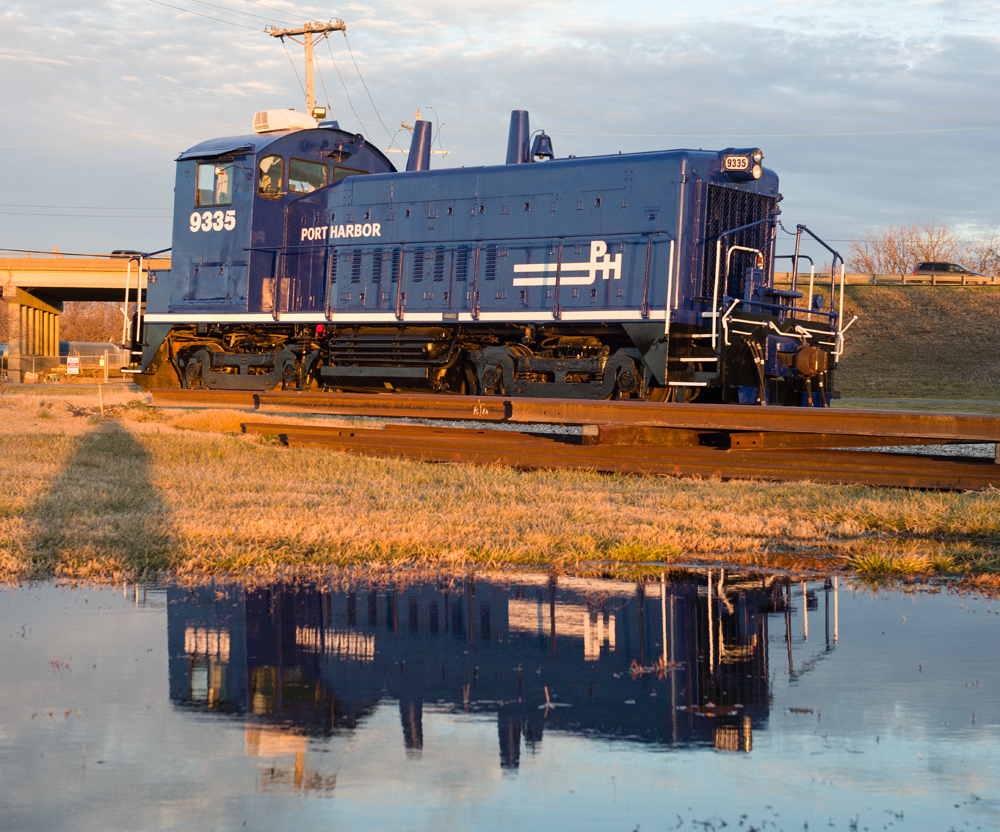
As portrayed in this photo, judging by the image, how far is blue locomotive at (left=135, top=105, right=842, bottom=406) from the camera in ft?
45.5

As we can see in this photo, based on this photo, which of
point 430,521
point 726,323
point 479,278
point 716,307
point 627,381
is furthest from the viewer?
point 479,278

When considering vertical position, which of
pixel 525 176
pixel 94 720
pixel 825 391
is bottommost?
pixel 94 720

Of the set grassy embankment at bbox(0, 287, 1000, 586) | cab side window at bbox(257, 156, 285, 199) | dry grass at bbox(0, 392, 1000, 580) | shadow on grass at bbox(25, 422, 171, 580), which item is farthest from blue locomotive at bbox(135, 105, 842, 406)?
shadow on grass at bbox(25, 422, 171, 580)

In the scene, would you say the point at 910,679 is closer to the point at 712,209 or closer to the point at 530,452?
the point at 530,452

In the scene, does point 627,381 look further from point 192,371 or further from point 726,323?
point 192,371

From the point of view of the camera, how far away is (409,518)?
26.3 feet

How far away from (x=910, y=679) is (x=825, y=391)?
36.0ft

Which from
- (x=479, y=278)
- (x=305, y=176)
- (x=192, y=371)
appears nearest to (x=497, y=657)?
(x=479, y=278)

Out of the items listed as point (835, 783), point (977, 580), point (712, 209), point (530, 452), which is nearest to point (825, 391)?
point (712, 209)

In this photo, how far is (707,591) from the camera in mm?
5836

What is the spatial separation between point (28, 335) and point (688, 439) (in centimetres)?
5138

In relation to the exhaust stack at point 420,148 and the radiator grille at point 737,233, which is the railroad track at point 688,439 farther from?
the exhaust stack at point 420,148

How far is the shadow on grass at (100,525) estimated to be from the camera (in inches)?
246

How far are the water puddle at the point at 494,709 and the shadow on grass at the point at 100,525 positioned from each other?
1.64ft
